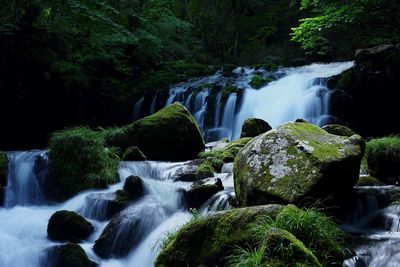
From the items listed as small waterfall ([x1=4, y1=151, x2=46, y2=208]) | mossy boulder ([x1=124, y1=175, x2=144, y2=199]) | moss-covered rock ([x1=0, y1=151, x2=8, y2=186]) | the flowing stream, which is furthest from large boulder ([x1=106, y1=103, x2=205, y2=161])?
mossy boulder ([x1=124, y1=175, x2=144, y2=199])

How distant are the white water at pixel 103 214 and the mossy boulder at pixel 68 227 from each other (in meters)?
0.16

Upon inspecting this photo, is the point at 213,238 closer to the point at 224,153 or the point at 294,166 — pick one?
the point at 294,166

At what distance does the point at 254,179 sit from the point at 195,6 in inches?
956

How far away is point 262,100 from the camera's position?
17359 millimetres

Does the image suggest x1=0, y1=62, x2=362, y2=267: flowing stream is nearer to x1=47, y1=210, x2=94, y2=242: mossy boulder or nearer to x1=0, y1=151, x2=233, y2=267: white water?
x1=0, y1=151, x2=233, y2=267: white water

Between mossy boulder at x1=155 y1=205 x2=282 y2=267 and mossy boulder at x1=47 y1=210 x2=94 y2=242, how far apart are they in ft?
10.3

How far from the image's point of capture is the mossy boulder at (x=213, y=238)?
5.13 meters

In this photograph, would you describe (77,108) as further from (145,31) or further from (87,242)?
(87,242)

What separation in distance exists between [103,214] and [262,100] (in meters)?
9.94

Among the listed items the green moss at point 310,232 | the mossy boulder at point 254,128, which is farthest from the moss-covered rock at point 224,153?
the green moss at point 310,232

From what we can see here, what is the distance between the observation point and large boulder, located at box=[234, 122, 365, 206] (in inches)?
271

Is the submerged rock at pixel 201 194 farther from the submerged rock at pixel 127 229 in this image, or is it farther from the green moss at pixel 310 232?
the green moss at pixel 310 232

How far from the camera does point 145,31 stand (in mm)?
18672

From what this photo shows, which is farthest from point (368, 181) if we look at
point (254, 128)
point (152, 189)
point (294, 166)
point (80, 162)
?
point (80, 162)
